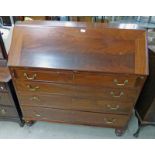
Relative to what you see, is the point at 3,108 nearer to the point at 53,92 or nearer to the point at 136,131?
the point at 53,92

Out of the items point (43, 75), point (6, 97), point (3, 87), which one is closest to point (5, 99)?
point (6, 97)

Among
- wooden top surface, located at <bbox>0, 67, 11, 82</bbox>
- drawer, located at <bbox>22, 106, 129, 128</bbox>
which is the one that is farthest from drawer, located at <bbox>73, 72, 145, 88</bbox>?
wooden top surface, located at <bbox>0, 67, 11, 82</bbox>

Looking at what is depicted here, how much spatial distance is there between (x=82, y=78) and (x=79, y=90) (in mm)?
147

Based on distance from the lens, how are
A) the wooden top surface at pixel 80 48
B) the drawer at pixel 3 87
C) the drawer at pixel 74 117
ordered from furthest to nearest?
the drawer at pixel 74 117, the drawer at pixel 3 87, the wooden top surface at pixel 80 48

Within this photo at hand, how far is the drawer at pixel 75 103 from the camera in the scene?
1.50 metres

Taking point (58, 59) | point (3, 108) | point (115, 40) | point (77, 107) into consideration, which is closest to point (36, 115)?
point (3, 108)

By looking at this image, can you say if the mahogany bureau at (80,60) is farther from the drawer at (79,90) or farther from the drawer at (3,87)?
the drawer at (3,87)

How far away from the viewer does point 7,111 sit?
1749 millimetres

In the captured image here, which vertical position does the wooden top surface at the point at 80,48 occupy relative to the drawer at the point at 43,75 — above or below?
above

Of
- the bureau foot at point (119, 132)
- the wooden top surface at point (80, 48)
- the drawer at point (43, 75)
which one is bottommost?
the bureau foot at point (119, 132)

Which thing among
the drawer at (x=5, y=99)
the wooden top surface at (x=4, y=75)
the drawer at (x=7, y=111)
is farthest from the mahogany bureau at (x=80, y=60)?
the drawer at (x=7, y=111)

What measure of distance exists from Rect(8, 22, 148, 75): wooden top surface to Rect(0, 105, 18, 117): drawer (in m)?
0.62
